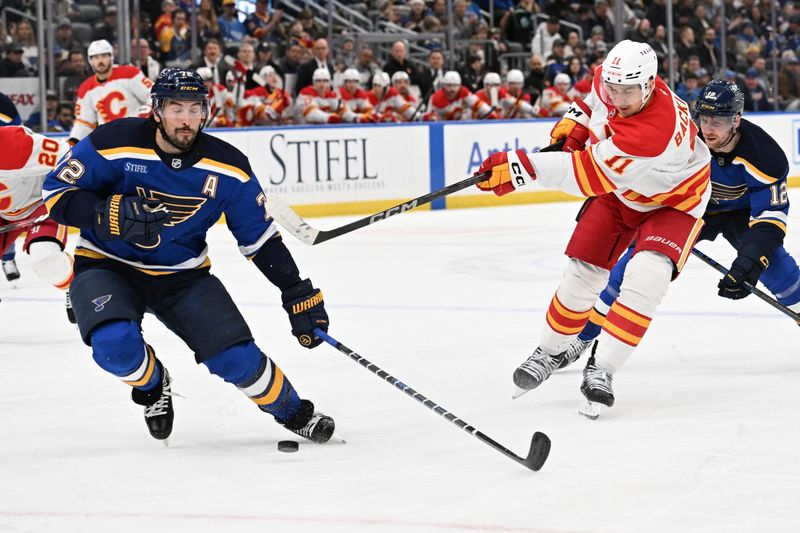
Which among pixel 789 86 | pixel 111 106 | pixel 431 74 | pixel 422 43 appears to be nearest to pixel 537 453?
pixel 111 106

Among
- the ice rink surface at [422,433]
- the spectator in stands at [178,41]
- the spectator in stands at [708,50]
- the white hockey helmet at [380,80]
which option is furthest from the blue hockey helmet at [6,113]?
the spectator in stands at [708,50]

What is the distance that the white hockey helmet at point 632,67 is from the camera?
3387 millimetres

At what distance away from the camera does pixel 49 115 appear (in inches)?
348

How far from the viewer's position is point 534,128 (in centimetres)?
1094

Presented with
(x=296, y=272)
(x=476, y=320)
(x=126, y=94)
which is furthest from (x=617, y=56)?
(x=126, y=94)

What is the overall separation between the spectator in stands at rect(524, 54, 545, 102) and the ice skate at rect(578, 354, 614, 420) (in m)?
8.79

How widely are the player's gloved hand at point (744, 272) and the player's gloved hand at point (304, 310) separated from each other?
1477 mm

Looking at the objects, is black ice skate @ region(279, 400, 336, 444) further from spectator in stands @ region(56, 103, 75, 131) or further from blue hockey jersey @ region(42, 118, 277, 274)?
spectator in stands @ region(56, 103, 75, 131)

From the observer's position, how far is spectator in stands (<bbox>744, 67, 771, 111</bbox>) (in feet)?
40.4

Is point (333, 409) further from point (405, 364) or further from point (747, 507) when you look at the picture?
point (747, 507)

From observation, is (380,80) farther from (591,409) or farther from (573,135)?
(591,409)

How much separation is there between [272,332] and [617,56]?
6.92 feet

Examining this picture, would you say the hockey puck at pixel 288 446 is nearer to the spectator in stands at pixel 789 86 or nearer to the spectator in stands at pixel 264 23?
the spectator in stands at pixel 264 23

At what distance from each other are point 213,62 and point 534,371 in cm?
665
